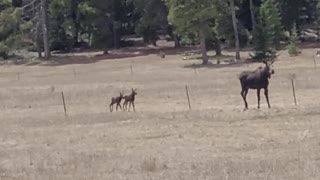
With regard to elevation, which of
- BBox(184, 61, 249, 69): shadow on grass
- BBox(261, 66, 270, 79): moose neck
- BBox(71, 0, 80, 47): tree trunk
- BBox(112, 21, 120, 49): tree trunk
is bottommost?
BBox(184, 61, 249, 69): shadow on grass

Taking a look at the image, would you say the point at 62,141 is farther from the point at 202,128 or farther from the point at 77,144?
the point at 202,128

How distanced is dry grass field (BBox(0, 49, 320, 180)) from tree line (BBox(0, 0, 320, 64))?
27.7 m

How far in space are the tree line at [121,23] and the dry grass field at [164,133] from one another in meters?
27.7

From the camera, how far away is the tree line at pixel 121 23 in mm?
75125

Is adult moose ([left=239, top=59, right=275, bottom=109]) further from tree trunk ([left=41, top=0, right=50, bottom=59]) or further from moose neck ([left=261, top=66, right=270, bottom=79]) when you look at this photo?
tree trunk ([left=41, top=0, right=50, bottom=59])

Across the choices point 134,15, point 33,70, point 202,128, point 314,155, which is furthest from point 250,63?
point 314,155

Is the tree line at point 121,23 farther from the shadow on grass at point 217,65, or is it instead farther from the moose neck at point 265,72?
the moose neck at point 265,72

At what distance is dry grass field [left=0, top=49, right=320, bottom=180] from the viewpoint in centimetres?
1545

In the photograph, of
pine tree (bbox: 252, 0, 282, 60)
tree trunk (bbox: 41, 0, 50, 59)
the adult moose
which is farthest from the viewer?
tree trunk (bbox: 41, 0, 50, 59)

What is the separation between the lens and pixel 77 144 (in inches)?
828

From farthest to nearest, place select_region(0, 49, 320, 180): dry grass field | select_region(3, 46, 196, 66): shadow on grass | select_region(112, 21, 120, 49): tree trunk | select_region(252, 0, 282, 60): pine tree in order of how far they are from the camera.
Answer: select_region(112, 21, 120, 49): tree trunk → select_region(3, 46, 196, 66): shadow on grass → select_region(252, 0, 282, 60): pine tree → select_region(0, 49, 320, 180): dry grass field

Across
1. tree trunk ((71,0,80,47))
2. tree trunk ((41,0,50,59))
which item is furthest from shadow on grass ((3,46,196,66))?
tree trunk ((71,0,80,47))

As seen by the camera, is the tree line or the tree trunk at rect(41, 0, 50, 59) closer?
the tree line

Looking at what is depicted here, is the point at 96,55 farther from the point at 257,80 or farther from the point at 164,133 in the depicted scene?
the point at 164,133
